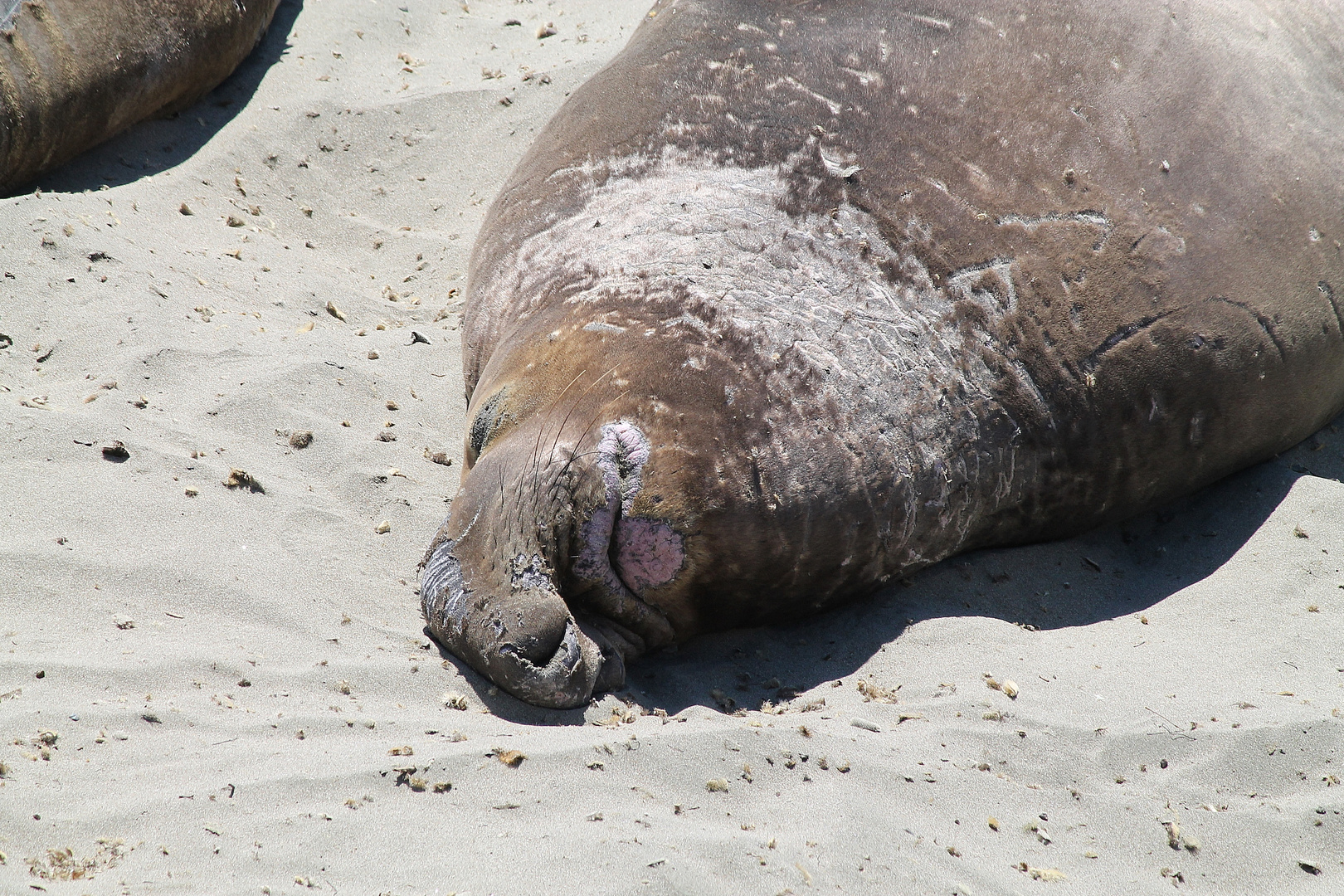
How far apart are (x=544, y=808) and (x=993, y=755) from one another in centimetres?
92

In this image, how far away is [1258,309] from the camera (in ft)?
9.62

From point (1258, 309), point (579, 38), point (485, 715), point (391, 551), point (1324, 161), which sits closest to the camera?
point (485, 715)

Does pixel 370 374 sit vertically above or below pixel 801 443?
below

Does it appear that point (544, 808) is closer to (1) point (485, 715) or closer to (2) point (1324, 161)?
(1) point (485, 715)

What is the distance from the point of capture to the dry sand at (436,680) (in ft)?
5.80

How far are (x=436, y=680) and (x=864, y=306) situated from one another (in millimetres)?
1261

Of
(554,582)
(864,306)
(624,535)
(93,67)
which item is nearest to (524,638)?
(554,582)

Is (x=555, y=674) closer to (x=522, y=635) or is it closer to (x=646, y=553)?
(x=522, y=635)

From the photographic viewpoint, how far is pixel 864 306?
2.57m

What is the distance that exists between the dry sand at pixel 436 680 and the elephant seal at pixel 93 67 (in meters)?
0.36

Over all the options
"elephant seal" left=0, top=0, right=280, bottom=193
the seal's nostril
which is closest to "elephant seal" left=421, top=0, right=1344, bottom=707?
the seal's nostril

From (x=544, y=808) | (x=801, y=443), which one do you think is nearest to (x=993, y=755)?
(x=801, y=443)

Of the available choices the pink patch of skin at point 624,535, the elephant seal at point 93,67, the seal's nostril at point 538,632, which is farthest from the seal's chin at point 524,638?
the elephant seal at point 93,67

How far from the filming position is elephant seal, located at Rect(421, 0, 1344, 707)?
2311 mm
